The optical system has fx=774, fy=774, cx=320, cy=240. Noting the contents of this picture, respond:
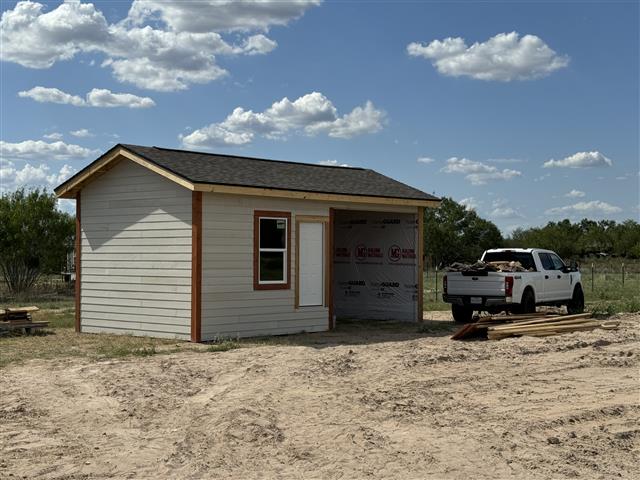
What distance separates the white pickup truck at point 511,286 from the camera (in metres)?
18.6

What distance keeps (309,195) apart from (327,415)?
8.70m

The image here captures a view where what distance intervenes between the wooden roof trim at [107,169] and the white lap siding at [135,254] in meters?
0.20

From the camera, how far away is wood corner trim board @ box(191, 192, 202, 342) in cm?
1514

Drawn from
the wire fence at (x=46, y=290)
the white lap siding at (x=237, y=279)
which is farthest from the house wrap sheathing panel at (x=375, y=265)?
the wire fence at (x=46, y=290)

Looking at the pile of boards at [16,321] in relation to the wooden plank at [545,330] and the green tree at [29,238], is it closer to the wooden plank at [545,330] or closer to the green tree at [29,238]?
the wooden plank at [545,330]

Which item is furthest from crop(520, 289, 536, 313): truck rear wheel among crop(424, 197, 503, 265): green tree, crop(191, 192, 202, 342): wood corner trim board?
crop(424, 197, 503, 265): green tree

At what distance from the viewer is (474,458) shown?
7047mm

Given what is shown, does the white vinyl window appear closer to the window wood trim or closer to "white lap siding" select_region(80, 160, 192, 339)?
the window wood trim

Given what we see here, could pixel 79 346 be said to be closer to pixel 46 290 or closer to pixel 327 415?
pixel 327 415

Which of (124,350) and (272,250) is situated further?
(272,250)

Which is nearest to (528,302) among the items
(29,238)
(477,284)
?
(477,284)

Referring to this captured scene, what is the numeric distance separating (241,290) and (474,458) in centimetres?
942

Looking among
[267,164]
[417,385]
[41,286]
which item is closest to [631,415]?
[417,385]

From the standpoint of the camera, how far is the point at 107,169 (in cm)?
1711
